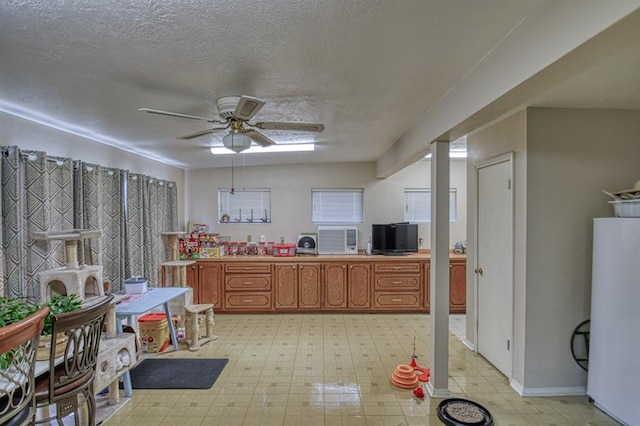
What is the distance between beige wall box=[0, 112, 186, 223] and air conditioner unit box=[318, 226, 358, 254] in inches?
103

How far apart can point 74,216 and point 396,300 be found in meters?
4.18

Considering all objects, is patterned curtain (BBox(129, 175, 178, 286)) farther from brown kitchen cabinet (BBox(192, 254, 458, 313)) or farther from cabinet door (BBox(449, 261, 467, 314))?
cabinet door (BBox(449, 261, 467, 314))

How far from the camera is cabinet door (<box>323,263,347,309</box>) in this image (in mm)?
5191

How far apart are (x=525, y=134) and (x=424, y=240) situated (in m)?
3.27

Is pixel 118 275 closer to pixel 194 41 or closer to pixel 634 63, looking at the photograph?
pixel 194 41

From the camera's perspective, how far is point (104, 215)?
3623mm

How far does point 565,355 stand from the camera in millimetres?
2857

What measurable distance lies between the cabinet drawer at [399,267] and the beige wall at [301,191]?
2.70 feet

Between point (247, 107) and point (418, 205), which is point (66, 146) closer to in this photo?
point (247, 107)

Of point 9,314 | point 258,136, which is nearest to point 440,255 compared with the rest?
point 258,136

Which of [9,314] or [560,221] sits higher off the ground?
[560,221]

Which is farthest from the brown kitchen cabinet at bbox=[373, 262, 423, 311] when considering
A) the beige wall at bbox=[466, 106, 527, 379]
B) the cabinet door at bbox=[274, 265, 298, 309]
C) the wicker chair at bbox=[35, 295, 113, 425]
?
the wicker chair at bbox=[35, 295, 113, 425]

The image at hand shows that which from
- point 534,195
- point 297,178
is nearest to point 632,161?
point 534,195

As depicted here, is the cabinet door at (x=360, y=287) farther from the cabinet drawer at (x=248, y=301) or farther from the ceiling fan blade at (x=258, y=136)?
the ceiling fan blade at (x=258, y=136)
